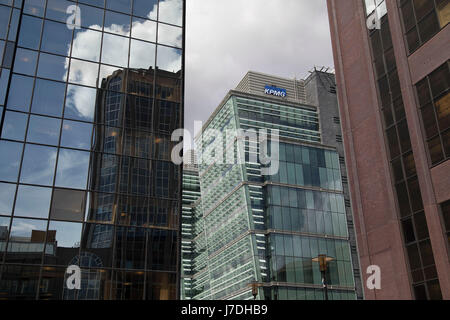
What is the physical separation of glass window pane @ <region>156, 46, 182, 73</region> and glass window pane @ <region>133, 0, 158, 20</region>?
9.71 ft

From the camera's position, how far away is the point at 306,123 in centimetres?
8888

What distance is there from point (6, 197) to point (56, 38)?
12.2 meters

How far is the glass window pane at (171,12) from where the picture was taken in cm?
3869

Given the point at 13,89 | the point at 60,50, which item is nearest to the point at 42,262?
the point at 13,89

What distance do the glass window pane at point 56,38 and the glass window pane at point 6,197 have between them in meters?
10.4

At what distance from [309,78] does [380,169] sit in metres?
69.2

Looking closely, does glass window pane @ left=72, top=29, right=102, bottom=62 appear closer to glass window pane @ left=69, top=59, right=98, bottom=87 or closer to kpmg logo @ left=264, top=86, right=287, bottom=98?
glass window pane @ left=69, top=59, right=98, bottom=87

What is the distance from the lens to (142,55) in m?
36.6

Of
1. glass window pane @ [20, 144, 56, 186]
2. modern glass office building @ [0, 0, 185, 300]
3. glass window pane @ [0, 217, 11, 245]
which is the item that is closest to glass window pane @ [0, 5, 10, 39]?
modern glass office building @ [0, 0, 185, 300]

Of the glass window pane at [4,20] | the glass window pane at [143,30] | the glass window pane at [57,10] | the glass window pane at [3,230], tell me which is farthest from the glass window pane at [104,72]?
the glass window pane at [3,230]

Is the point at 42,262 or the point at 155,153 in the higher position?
the point at 155,153

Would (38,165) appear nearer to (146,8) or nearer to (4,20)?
(4,20)

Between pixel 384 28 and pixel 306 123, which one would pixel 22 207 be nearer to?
pixel 384 28

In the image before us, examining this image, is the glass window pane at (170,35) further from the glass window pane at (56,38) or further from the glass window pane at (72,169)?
the glass window pane at (72,169)
